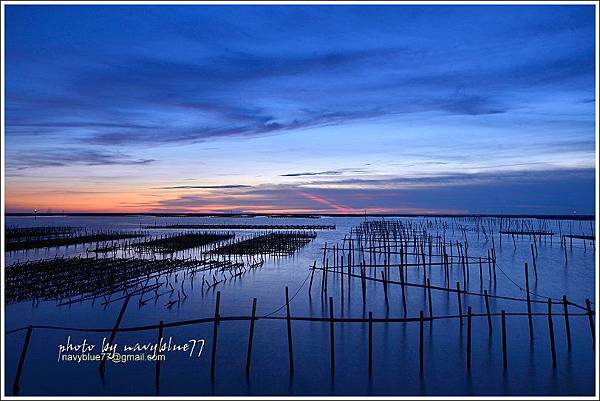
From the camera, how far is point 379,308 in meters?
12.5

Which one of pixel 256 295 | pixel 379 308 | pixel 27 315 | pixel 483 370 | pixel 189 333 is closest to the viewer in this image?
pixel 483 370

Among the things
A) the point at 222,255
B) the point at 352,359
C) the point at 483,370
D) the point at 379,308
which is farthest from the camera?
the point at 222,255

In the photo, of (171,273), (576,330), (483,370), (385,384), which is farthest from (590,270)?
(171,273)

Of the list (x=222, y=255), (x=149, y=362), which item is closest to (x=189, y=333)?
(x=149, y=362)

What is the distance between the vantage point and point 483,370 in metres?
8.13

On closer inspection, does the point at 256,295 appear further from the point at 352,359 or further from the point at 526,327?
the point at 526,327

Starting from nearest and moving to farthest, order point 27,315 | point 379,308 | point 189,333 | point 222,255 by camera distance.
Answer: point 189,333, point 27,315, point 379,308, point 222,255

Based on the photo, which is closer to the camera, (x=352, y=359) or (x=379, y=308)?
(x=352, y=359)

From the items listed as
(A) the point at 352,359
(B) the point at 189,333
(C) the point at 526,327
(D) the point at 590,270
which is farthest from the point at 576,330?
(D) the point at 590,270

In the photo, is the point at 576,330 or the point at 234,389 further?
the point at 576,330

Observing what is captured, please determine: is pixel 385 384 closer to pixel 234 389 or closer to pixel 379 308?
pixel 234 389

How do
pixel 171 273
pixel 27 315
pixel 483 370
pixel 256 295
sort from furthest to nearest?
pixel 171 273
pixel 256 295
pixel 27 315
pixel 483 370

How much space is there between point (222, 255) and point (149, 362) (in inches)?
587

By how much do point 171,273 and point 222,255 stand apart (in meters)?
6.23
